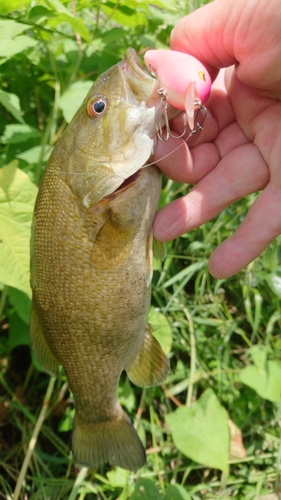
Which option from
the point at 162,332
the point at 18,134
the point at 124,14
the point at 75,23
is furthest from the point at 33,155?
the point at 162,332

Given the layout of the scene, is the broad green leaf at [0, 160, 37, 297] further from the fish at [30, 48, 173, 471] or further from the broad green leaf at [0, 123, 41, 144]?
the broad green leaf at [0, 123, 41, 144]

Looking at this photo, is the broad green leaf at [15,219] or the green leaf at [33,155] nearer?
the broad green leaf at [15,219]

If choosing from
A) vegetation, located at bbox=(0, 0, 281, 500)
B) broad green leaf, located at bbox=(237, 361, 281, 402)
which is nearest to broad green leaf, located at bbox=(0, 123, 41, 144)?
vegetation, located at bbox=(0, 0, 281, 500)

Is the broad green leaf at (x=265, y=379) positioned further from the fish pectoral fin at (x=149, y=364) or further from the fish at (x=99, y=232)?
the fish at (x=99, y=232)

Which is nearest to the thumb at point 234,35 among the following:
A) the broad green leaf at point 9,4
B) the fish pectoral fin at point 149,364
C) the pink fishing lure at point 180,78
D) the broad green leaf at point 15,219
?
the pink fishing lure at point 180,78

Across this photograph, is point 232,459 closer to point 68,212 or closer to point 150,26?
point 68,212

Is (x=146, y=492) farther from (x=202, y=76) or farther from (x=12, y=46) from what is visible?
(x=12, y=46)
